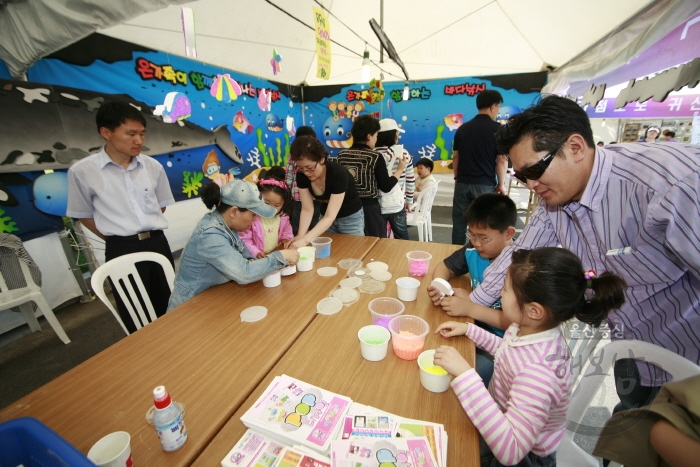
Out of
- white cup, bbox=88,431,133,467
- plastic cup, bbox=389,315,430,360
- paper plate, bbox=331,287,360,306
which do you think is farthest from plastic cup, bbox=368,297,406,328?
white cup, bbox=88,431,133,467

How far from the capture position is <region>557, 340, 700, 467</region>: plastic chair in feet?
3.40

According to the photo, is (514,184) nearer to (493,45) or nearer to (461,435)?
(493,45)

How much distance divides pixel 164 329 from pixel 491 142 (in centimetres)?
355

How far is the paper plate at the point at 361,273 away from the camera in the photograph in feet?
6.16

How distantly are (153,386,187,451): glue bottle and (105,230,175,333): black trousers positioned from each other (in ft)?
5.40

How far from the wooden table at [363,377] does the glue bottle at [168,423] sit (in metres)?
0.09

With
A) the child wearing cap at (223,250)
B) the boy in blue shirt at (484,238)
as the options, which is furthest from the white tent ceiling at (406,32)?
the boy in blue shirt at (484,238)

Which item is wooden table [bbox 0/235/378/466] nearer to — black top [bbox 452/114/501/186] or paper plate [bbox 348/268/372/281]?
paper plate [bbox 348/268/372/281]

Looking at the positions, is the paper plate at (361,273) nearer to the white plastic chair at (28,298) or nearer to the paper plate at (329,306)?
the paper plate at (329,306)

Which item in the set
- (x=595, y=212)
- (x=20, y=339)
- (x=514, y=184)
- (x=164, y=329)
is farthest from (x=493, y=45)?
(x=20, y=339)

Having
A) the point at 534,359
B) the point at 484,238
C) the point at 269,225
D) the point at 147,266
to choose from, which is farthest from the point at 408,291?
the point at 147,266

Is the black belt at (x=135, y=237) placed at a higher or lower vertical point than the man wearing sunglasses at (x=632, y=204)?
lower

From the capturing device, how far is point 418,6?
4496 mm

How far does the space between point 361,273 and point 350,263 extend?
0.59 ft
